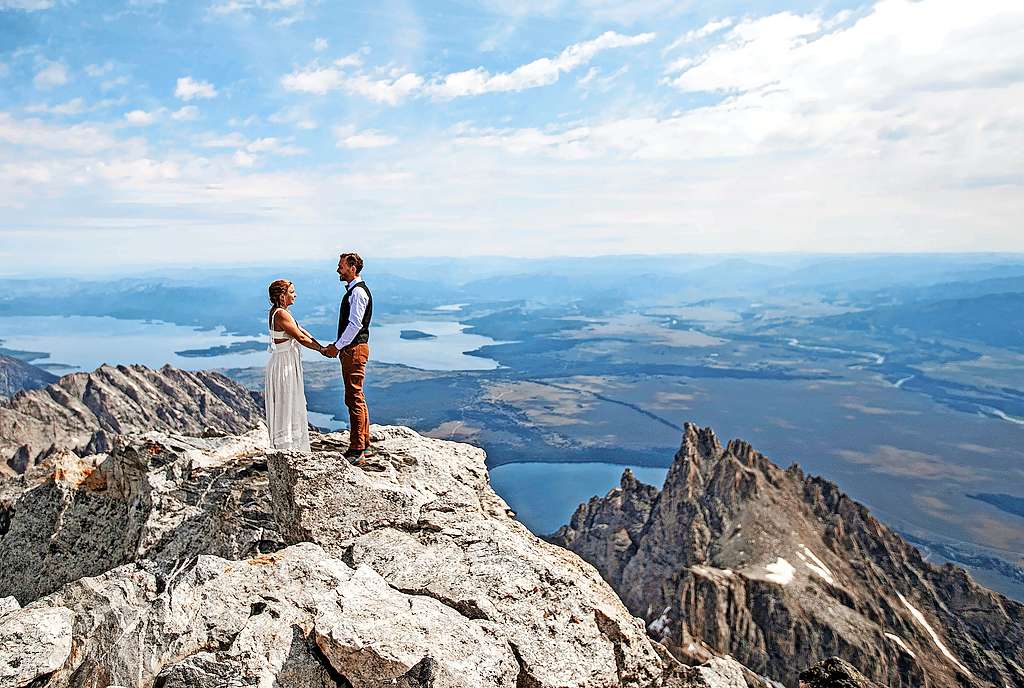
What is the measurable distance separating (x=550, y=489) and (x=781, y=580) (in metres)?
128

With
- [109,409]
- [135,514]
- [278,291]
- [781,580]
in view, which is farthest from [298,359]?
[109,409]

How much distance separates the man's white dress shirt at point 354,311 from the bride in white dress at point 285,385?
48 cm

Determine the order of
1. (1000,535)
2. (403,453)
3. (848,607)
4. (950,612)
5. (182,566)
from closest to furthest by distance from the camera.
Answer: (182,566)
(403,453)
(848,607)
(950,612)
(1000,535)

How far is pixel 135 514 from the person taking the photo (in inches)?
489

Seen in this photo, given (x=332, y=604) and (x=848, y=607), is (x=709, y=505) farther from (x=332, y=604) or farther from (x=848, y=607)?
(x=332, y=604)

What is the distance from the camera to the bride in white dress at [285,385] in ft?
42.0

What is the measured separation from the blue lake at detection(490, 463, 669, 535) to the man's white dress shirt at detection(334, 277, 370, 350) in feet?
422

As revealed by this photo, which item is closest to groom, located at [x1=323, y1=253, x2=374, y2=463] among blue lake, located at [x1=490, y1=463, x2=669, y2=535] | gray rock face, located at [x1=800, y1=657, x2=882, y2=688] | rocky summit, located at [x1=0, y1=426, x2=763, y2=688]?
rocky summit, located at [x1=0, y1=426, x2=763, y2=688]

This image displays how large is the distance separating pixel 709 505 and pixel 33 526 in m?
68.1

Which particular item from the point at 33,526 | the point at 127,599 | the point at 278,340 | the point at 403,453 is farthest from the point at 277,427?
the point at 33,526

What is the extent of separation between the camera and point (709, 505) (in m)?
72.2

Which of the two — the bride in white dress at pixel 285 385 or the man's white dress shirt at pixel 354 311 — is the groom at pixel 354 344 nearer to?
the man's white dress shirt at pixel 354 311

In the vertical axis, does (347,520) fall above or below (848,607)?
above

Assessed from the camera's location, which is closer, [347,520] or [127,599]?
[127,599]
